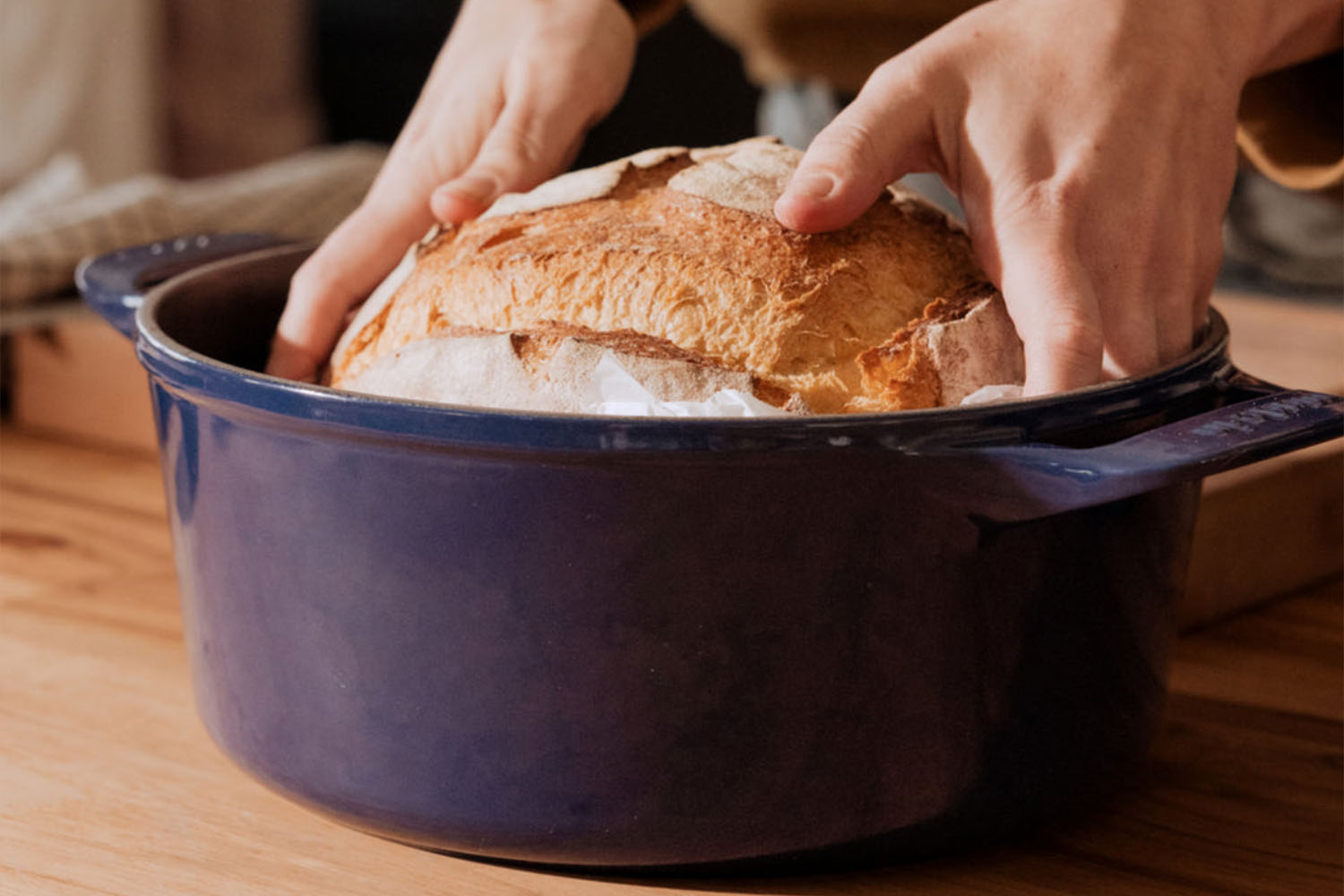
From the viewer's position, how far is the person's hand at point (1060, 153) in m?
0.68

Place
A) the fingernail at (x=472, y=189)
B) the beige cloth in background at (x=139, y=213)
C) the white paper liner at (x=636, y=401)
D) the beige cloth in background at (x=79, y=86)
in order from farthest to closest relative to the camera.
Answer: the beige cloth in background at (x=79, y=86)
the beige cloth in background at (x=139, y=213)
the fingernail at (x=472, y=189)
the white paper liner at (x=636, y=401)

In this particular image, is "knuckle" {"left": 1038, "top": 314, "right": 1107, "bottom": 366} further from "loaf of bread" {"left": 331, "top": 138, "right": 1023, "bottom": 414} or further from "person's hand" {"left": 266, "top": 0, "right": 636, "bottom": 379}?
"person's hand" {"left": 266, "top": 0, "right": 636, "bottom": 379}

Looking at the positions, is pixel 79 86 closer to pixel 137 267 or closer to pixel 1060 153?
pixel 137 267

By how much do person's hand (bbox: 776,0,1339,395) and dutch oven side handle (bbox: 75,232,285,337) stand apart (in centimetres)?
37

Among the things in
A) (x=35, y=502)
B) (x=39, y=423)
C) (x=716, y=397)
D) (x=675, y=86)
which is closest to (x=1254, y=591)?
(x=716, y=397)

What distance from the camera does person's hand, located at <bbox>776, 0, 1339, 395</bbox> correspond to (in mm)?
685

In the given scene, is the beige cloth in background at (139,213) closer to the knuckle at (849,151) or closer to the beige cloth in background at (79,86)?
the knuckle at (849,151)

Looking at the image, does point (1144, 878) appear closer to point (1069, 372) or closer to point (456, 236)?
point (1069, 372)

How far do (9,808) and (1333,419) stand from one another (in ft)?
1.95

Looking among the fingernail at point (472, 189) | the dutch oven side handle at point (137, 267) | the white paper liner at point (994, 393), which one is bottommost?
the dutch oven side handle at point (137, 267)

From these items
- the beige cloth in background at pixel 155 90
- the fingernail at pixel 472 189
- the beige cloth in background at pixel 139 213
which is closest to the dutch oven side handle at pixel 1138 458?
the fingernail at pixel 472 189

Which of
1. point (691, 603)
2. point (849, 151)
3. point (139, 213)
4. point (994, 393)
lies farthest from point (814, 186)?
point (139, 213)

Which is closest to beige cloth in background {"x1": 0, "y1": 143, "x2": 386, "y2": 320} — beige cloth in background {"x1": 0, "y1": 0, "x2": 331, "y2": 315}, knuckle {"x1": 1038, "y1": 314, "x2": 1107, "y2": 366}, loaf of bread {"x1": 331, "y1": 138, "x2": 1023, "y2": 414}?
beige cloth in background {"x1": 0, "y1": 0, "x2": 331, "y2": 315}

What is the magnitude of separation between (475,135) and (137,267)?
226mm
